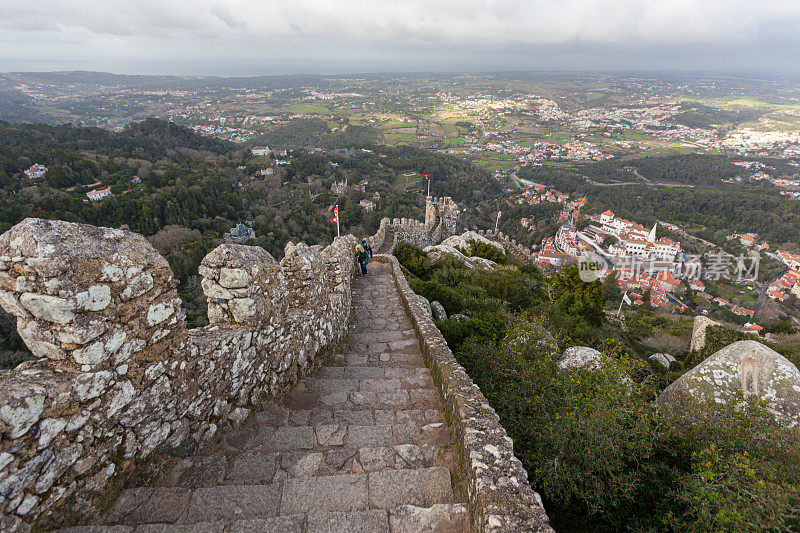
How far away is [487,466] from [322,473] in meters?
1.20

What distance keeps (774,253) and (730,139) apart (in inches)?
3240

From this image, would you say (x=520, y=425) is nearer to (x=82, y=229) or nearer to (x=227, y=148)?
(x=82, y=229)

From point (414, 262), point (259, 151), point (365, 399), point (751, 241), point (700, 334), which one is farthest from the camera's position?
point (259, 151)

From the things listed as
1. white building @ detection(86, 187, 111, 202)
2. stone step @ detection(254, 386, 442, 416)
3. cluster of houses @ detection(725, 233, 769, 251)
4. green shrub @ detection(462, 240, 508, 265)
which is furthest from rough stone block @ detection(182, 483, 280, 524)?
cluster of houses @ detection(725, 233, 769, 251)

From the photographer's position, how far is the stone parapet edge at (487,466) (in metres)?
2.05

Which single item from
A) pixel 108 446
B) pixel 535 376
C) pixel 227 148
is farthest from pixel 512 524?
pixel 227 148

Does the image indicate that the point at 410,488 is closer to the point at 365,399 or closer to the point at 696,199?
the point at 365,399

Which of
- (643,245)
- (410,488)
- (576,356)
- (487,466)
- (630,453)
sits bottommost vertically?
(643,245)

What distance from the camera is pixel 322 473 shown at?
2.62m

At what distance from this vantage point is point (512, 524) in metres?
2.00

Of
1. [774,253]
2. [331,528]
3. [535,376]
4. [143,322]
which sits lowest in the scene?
[774,253]

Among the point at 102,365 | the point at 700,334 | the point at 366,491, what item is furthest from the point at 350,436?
the point at 700,334

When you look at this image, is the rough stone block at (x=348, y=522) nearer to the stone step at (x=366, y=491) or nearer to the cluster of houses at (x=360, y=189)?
the stone step at (x=366, y=491)

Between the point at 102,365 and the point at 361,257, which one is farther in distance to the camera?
the point at 361,257
